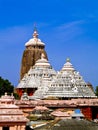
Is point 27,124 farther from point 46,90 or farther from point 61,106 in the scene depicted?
point 46,90

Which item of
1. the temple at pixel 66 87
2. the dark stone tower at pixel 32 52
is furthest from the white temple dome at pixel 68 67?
the dark stone tower at pixel 32 52

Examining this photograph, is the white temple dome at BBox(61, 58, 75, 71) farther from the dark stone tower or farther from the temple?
the dark stone tower

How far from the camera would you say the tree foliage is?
8681 centimetres

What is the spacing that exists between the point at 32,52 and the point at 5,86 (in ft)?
41.4

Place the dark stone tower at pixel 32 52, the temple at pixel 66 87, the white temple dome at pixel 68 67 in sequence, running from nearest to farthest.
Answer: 1. the temple at pixel 66 87
2. the white temple dome at pixel 68 67
3. the dark stone tower at pixel 32 52

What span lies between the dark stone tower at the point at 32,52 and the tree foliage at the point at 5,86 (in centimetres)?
975

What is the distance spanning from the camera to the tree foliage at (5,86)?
86.8 m

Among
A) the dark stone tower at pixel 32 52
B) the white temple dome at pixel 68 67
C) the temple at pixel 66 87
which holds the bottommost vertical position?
the temple at pixel 66 87

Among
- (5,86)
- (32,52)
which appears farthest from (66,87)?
(32,52)

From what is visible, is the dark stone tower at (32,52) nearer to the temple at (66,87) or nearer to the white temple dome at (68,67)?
the temple at (66,87)

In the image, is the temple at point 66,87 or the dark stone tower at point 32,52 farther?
the dark stone tower at point 32,52

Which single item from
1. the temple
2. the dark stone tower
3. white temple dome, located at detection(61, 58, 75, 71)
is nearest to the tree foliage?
the temple

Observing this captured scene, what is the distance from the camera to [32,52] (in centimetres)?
9925

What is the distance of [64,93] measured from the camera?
69.6 meters
